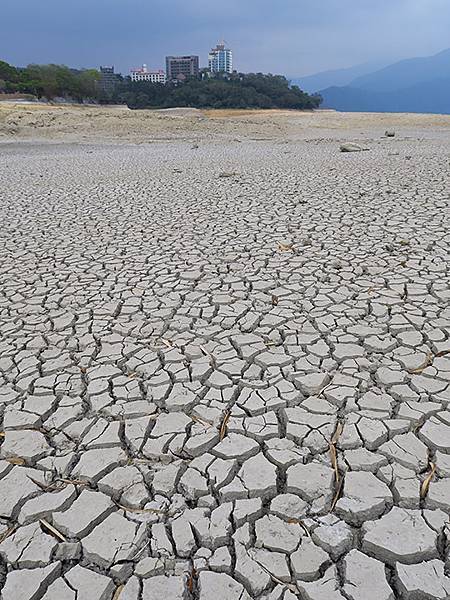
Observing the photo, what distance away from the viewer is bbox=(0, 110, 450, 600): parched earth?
1388mm

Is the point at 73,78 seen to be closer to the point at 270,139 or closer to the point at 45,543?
the point at 270,139

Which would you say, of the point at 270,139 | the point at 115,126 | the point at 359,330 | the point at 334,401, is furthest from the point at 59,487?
the point at 115,126

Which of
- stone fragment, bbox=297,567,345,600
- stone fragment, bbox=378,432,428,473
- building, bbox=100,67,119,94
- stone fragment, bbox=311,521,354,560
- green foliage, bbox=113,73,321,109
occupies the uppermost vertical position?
building, bbox=100,67,119,94

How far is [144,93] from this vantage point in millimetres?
50812

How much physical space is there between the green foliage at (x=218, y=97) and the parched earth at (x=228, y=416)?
43.5 metres

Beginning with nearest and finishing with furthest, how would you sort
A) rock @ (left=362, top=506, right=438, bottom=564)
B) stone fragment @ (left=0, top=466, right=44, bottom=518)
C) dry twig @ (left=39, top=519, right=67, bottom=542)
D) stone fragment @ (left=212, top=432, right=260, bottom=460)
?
rock @ (left=362, top=506, right=438, bottom=564) → dry twig @ (left=39, top=519, right=67, bottom=542) → stone fragment @ (left=0, top=466, right=44, bottom=518) → stone fragment @ (left=212, top=432, right=260, bottom=460)

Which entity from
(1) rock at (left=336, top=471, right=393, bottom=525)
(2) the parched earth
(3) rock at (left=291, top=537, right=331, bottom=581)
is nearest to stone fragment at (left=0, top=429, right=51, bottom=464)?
(2) the parched earth

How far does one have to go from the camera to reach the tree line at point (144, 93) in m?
44.5

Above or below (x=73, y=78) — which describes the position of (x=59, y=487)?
below

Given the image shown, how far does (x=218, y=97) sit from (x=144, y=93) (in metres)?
10.2

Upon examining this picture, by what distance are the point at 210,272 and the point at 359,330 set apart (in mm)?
1424

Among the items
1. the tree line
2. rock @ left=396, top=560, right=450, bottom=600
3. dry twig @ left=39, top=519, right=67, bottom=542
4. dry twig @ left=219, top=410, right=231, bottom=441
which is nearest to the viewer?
rock @ left=396, top=560, right=450, bottom=600

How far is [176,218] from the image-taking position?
18.0 ft

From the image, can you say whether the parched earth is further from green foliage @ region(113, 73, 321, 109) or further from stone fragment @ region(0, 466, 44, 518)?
green foliage @ region(113, 73, 321, 109)
